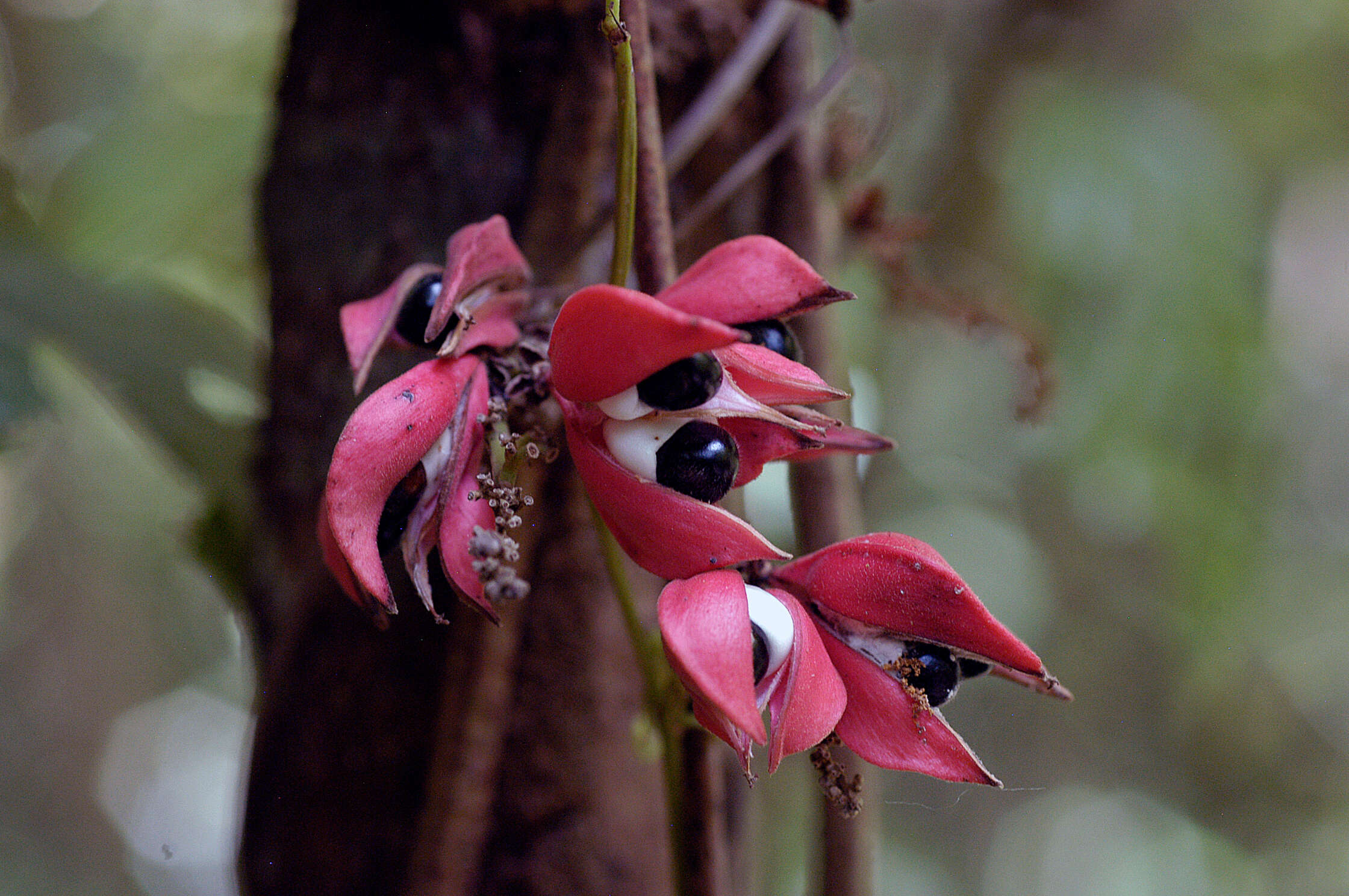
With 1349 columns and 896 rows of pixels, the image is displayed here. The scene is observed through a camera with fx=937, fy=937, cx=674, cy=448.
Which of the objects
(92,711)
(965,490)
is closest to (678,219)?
(965,490)

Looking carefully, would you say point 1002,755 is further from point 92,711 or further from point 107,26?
point 107,26

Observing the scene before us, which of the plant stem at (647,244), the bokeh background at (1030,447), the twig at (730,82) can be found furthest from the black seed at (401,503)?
the bokeh background at (1030,447)

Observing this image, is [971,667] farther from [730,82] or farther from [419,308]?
[730,82]

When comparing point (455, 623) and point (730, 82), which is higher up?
point (730, 82)

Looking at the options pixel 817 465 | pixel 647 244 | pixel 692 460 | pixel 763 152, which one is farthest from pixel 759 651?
pixel 763 152

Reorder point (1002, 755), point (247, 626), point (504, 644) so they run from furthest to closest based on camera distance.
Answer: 1. point (1002, 755)
2. point (247, 626)
3. point (504, 644)

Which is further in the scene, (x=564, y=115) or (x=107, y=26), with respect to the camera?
(x=107, y=26)

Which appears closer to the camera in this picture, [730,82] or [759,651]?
[759,651]
